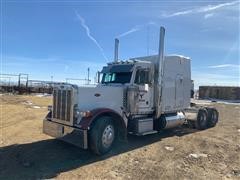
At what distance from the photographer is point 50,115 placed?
8.71 meters

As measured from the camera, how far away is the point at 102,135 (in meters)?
7.55

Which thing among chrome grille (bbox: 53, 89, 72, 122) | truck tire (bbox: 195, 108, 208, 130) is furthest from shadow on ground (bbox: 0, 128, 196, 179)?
truck tire (bbox: 195, 108, 208, 130)

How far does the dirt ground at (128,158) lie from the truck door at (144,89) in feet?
3.95

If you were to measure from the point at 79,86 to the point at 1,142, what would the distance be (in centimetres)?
327

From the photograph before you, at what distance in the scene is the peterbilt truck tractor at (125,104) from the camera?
752cm

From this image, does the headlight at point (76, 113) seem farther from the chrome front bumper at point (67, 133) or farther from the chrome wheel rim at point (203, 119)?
the chrome wheel rim at point (203, 119)

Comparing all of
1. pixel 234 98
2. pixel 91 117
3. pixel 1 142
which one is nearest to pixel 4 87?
pixel 1 142

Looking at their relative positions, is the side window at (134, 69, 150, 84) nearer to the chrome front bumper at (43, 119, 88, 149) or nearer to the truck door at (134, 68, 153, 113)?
the truck door at (134, 68, 153, 113)

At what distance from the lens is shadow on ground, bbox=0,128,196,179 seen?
241 inches

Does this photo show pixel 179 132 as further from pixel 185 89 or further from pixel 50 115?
pixel 50 115

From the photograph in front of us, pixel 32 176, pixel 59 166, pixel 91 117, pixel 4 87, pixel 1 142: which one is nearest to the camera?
pixel 32 176

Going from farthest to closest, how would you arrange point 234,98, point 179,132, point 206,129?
point 234,98 < point 206,129 < point 179,132

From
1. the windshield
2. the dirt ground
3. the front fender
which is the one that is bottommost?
the dirt ground

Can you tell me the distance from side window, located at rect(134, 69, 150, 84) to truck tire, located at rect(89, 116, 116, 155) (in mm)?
2011
